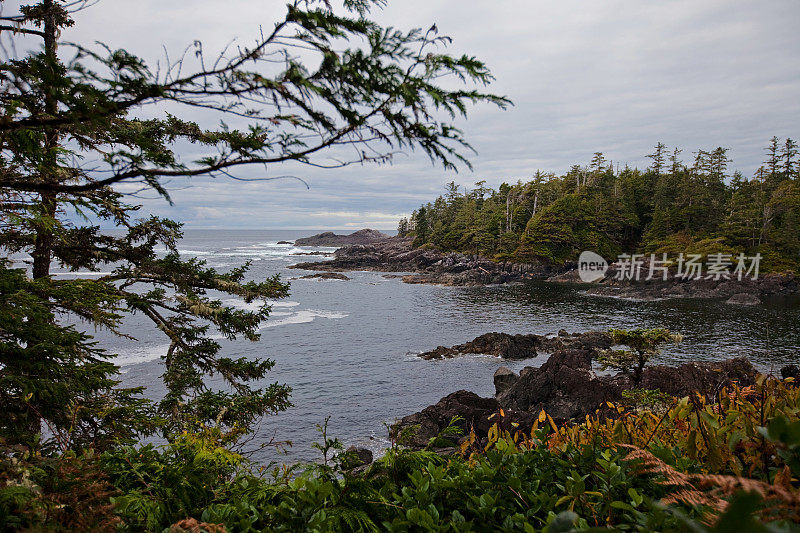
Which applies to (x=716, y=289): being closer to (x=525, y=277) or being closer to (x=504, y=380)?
(x=525, y=277)

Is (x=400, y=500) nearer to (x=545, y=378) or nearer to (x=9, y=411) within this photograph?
(x=9, y=411)

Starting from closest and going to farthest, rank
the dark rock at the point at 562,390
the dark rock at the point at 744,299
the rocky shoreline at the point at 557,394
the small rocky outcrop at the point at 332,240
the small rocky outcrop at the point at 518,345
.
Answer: the rocky shoreline at the point at 557,394 → the dark rock at the point at 562,390 → the small rocky outcrop at the point at 518,345 → the dark rock at the point at 744,299 → the small rocky outcrop at the point at 332,240

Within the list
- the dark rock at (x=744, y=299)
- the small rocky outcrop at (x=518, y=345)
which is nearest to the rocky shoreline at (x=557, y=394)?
the small rocky outcrop at (x=518, y=345)

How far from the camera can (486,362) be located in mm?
22766

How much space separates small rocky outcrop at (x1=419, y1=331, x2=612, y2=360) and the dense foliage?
2122 centimetres

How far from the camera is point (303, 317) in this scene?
110 feet

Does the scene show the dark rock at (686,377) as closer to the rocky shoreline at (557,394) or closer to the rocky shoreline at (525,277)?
the rocky shoreline at (557,394)

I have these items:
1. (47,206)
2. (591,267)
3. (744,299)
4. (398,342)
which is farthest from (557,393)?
(591,267)

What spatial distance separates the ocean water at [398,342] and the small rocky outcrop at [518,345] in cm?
86

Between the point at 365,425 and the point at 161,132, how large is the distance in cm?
1219

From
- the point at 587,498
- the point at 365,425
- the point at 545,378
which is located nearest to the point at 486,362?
the point at 545,378

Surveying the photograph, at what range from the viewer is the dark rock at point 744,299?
35.1 meters

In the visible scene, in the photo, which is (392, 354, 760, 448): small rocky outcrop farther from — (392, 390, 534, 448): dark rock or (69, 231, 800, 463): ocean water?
(69, 231, 800, 463): ocean water

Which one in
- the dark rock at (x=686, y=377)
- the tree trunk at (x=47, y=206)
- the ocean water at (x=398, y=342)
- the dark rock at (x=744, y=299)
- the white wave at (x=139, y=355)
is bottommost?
the white wave at (x=139, y=355)
